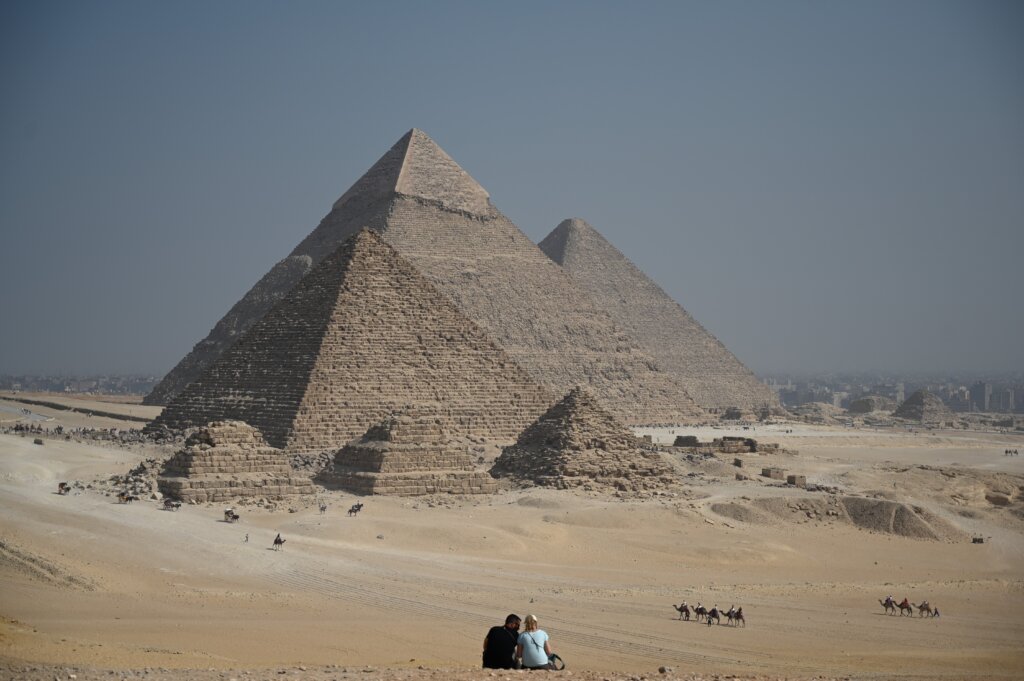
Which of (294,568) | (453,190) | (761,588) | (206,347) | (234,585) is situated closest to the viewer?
(234,585)

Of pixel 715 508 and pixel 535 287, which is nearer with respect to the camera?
pixel 715 508

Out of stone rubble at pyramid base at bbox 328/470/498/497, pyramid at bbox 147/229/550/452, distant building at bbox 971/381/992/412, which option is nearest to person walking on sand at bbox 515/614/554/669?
stone rubble at pyramid base at bbox 328/470/498/497

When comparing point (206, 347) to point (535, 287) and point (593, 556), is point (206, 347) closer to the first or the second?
point (535, 287)

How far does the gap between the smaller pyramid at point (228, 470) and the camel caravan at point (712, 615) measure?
375 inches

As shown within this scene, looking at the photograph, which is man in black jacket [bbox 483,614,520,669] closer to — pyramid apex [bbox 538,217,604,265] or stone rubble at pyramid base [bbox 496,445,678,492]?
stone rubble at pyramid base [bbox 496,445,678,492]

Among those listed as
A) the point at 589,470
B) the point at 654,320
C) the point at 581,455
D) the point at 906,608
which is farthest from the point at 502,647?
the point at 654,320

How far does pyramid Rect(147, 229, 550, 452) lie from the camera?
3322cm

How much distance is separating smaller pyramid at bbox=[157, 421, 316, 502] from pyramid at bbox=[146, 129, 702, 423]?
34014mm

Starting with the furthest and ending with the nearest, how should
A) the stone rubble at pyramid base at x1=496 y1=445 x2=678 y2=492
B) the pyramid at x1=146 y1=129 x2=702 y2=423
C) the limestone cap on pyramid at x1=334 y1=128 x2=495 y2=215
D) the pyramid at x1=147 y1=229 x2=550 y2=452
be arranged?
the limestone cap on pyramid at x1=334 y1=128 x2=495 y2=215
the pyramid at x1=146 y1=129 x2=702 y2=423
the pyramid at x1=147 y1=229 x2=550 y2=452
the stone rubble at pyramid base at x1=496 y1=445 x2=678 y2=492

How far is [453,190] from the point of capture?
62.4m

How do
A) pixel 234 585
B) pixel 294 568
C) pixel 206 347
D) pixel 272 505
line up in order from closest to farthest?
pixel 234 585
pixel 294 568
pixel 272 505
pixel 206 347

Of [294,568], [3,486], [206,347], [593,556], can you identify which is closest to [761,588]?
[593,556]

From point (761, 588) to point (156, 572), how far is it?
26.1ft

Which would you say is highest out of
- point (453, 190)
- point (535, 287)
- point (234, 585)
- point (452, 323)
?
point (453, 190)
